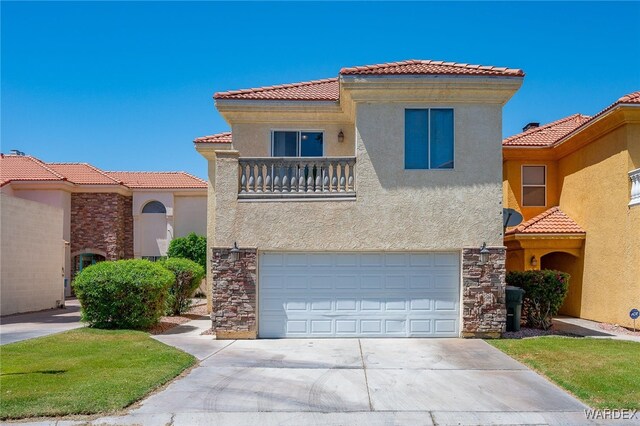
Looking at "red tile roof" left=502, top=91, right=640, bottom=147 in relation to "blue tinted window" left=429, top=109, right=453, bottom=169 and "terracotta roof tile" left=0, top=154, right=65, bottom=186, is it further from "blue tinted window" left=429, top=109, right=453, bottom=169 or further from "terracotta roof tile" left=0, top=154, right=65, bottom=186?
"terracotta roof tile" left=0, top=154, right=65, bottom=186

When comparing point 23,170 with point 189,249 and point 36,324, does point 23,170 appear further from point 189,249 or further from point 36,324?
point 36,324

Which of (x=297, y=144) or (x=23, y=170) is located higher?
(x=23, y=170)

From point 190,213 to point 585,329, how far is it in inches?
823

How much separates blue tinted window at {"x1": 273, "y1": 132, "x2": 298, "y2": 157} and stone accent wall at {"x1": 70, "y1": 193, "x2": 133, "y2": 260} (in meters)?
15.9

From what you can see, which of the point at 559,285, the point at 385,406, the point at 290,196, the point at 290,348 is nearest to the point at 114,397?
the point at 385,406

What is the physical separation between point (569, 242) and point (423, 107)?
7185 mm

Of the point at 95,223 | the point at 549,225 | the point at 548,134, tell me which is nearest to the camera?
the point at 549,225

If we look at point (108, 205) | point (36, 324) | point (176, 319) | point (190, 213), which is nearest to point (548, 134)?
point (176, 319)

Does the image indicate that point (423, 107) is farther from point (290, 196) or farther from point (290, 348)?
point (290, 348)

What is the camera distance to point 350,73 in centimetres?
1177

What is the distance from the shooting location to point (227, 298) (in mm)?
11930

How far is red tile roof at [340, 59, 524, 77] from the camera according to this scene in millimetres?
11727

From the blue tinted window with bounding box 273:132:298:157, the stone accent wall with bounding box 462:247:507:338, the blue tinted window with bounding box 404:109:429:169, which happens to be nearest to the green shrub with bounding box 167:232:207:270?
the blue tinted window with bounding box 273:132:298:157

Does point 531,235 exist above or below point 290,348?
above
